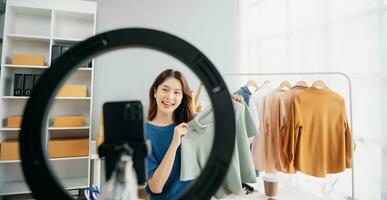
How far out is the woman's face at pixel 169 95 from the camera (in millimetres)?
943

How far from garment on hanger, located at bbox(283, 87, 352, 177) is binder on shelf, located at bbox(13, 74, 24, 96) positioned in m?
1.98

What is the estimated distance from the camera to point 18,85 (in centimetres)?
174

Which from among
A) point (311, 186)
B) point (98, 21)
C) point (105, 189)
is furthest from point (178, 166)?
point (98, 21)

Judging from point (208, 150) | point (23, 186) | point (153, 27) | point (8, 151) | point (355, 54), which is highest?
point (153, 27)

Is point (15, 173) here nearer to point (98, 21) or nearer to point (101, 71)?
point (101, 71)

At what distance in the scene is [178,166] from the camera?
38.9 inches

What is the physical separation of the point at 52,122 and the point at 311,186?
207 centimetres

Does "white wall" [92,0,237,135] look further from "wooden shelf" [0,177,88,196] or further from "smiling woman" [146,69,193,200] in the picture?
"smiling woman" [146,69,193,200]

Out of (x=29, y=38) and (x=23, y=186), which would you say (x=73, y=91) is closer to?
(x=29, y=38)

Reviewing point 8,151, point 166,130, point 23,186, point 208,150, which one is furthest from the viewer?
point 23,186

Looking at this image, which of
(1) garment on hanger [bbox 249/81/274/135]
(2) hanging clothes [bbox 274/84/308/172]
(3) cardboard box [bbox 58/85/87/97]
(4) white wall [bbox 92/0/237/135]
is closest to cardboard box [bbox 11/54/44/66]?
(3) cardboard box [bbox 58/85/87/97]

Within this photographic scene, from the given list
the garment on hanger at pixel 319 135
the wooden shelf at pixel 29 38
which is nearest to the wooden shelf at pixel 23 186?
the wooden shelf at pixel 29 38

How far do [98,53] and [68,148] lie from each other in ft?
6.08

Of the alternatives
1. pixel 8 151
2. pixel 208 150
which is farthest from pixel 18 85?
pixel 208 150
